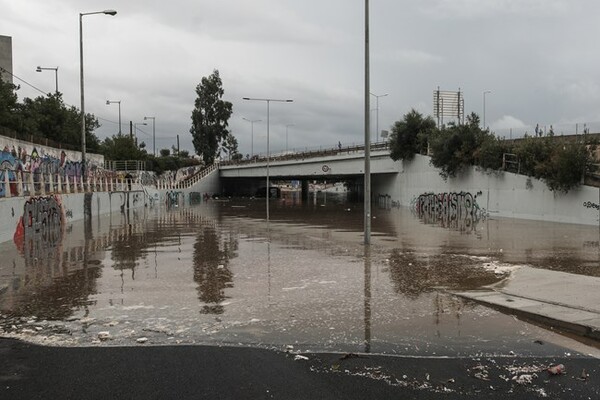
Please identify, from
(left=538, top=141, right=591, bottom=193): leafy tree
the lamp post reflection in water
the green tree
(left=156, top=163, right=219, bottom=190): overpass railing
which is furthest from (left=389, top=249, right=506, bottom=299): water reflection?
(left=156, top=163, right=219, bottom=190): overpass railing

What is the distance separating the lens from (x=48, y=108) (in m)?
59.0

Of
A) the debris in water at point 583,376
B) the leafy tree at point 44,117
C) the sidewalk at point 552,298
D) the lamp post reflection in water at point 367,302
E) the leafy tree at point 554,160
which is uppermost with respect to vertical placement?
the leafy tree at point 44,117

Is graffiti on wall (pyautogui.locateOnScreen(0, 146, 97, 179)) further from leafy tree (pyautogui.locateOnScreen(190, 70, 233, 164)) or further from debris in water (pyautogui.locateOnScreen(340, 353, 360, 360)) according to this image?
leafy tree (pyautogui.locateOnScreen(190, 70, 233, 164))

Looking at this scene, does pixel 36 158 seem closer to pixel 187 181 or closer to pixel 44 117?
pixel 44 117

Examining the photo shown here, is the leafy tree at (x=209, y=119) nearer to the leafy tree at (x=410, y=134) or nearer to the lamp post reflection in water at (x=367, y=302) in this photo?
the leafy tree at (x=410, y=134)

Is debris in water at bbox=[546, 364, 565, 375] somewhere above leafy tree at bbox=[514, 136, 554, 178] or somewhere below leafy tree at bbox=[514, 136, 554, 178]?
below

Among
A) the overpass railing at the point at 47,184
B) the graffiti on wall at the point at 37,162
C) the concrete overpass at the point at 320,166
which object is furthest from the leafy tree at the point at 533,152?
the graffiti on wall at the point at 37,162

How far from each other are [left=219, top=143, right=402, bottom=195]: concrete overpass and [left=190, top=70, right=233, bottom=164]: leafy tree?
17.0ft

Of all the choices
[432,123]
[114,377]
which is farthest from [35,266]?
[432,123]

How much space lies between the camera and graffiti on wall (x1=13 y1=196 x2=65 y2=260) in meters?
16.4

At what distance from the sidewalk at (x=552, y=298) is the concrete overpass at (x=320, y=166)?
151 feet

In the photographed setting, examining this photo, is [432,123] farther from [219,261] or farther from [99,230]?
[219,261]

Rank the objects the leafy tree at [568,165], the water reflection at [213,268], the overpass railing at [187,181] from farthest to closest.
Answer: the overpass railing at [187,181] → the leafy tree at [568,165] → the water reflection at [213,268]

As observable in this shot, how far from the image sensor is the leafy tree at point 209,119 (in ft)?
305
